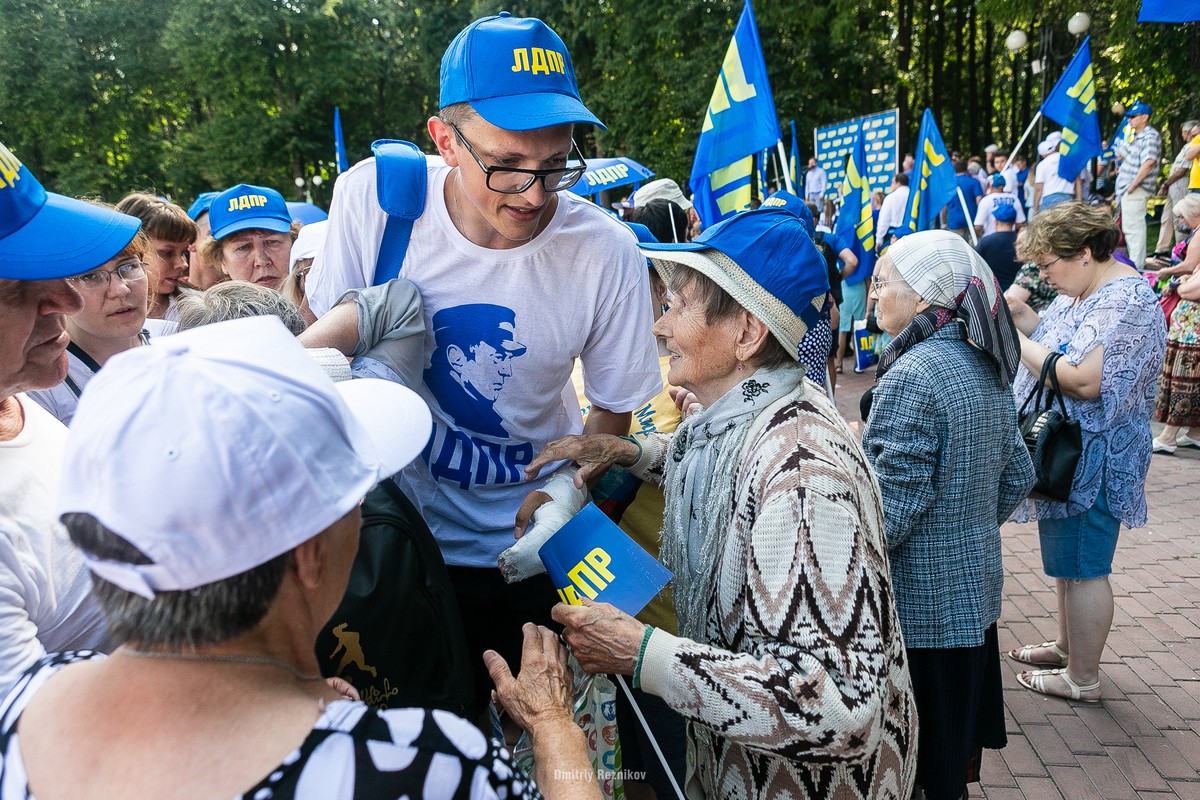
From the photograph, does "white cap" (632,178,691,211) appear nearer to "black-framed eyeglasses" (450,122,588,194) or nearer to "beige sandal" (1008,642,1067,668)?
"beige sandal" (1008,642,1067,668)

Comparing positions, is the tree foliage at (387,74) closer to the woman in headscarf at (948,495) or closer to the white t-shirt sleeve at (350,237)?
the woman in headscarf at (948,495)

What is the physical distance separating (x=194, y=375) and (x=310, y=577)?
0.96 ft

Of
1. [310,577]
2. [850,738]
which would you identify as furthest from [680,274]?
[310,577]

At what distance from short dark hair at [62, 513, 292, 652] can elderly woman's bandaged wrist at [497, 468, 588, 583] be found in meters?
1.02

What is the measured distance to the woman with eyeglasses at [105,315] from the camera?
254cm

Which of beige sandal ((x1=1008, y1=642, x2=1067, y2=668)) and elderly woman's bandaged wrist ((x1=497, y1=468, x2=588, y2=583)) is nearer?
elderly woman's bandaged wrist ((x1=497, y1=468, x2=588, y2=583))

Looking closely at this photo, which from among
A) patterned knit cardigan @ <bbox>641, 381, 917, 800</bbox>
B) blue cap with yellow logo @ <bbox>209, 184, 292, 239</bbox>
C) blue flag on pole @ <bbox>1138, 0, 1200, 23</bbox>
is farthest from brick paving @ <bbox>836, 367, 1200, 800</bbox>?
blue cap with yellow logo @ <bbox>209, 184, 292, 239</bbox>

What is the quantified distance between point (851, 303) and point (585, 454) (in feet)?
31.1

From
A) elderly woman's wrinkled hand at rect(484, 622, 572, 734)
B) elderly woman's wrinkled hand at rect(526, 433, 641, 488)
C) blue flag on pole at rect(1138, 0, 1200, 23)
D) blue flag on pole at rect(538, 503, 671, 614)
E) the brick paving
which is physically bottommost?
the brick paving

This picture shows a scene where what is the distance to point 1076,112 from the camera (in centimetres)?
960

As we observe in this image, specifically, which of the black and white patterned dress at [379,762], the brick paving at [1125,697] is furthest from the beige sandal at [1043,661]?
the black and white patterned dress at [379,762]

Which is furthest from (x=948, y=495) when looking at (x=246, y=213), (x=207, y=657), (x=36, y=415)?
(x=246, y=213)

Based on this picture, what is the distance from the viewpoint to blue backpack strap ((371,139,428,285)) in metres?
2.23

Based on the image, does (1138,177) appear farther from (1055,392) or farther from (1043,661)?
(1055,392)
